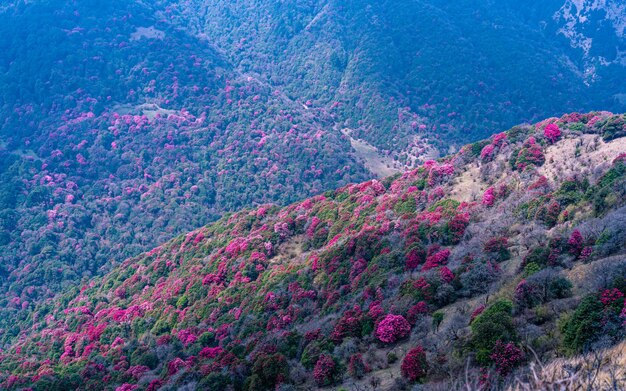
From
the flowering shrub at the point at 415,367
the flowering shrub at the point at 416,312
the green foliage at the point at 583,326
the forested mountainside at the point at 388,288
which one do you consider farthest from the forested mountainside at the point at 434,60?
the green foliage at the point at 583,326

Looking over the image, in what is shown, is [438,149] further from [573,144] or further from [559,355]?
[559,355]

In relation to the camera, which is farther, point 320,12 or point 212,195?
point 320,12

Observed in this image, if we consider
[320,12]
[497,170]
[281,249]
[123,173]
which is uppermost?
[320,12]

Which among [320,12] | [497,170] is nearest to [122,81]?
[320,12]

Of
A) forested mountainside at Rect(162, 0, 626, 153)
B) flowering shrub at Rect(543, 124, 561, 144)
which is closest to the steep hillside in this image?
forested mountainside at Rect(162, 0, 626, 153)

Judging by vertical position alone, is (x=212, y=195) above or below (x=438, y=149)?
below

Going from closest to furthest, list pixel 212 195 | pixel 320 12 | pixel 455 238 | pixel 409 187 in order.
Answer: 1. pixel 455 238
2. pixel 409 187
3. pixel 212 195
4. pixel 320 12

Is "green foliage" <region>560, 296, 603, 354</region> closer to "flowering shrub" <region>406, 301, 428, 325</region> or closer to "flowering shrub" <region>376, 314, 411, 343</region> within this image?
"flowering shrub" <region>376, 314, 411, 343</region>
